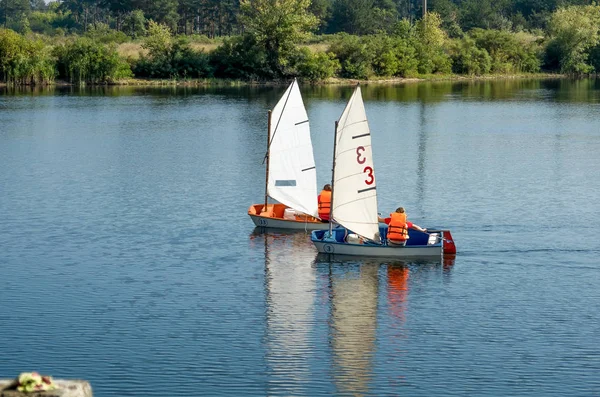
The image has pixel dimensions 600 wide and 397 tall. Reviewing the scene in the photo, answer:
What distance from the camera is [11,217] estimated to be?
136 ft

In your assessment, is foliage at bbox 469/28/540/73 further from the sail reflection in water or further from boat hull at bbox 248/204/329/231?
the sail reflection in water

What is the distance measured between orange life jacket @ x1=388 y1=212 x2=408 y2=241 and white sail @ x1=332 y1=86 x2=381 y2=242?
99 cm

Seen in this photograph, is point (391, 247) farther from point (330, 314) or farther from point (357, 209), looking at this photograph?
point (330, 314)

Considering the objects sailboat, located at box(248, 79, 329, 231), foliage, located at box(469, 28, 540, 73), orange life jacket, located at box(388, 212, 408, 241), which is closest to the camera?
orange life jacket, located at box(388, 212, 408, 241)

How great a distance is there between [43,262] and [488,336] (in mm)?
15411

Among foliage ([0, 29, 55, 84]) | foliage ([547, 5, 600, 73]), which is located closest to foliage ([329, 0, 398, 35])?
foliage ([547, 5, 600, 73])

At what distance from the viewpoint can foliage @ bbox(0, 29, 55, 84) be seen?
360ft

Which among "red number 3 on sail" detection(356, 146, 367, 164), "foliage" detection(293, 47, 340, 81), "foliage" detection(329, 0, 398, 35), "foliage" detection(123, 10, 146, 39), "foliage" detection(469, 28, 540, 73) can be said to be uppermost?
"foliage" detection(329, 0, 398, 35)

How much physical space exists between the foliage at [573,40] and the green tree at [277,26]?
1672 inches

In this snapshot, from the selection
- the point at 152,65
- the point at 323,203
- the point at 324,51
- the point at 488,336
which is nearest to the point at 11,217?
the point at 323,203

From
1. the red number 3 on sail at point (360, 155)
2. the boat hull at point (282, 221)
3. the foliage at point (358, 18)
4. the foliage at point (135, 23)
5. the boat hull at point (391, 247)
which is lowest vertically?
the boat hull at point (391, 247)

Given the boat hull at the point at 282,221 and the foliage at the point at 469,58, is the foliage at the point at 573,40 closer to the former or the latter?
the foliage at the point at 469,58

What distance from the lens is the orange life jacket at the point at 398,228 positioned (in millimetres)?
33500

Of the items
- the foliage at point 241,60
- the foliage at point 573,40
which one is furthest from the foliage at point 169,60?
the foliage at point 573,40
